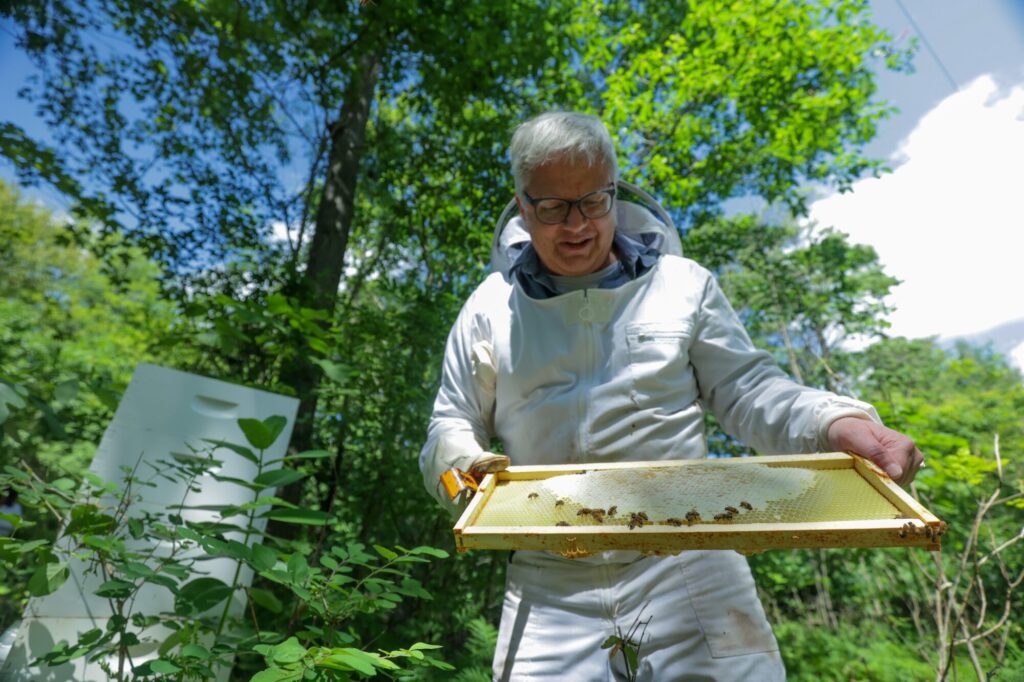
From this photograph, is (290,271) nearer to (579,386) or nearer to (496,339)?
(496,339)

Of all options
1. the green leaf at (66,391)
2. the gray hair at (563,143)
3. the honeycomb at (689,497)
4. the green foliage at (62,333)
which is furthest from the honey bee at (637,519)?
the green leaf at (66,391)

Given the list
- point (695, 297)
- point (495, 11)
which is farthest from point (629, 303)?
point (495, 11)

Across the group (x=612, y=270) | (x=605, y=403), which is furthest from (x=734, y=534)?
(x=612, y=270)

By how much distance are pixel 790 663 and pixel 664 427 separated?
138 inches

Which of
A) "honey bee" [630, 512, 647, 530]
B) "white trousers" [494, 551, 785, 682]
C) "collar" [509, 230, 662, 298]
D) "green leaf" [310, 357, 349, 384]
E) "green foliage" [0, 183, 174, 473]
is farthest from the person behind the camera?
"green leaf" [310, 357, 349, 384]

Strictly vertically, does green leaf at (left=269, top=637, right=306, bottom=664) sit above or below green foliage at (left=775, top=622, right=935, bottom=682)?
above

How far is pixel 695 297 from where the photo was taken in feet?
4.89

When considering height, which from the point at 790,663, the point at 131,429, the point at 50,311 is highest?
the point at 50,311

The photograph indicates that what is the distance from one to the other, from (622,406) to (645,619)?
0.45 meters

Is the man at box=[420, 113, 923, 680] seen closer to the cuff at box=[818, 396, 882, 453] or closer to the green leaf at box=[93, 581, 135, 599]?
the cuff at box=[818, 396, 882, 453]

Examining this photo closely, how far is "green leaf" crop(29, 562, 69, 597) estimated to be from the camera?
1320mm

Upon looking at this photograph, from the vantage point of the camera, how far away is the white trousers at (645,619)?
3.86 ft

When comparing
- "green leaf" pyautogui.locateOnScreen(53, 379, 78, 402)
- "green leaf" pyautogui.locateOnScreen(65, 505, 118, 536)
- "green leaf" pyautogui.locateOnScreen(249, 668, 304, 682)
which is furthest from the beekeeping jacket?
"green leaf" pyautogui.locateOnScreen(53, 379, 78, 402)

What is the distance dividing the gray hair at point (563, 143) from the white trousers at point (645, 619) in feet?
3.04
